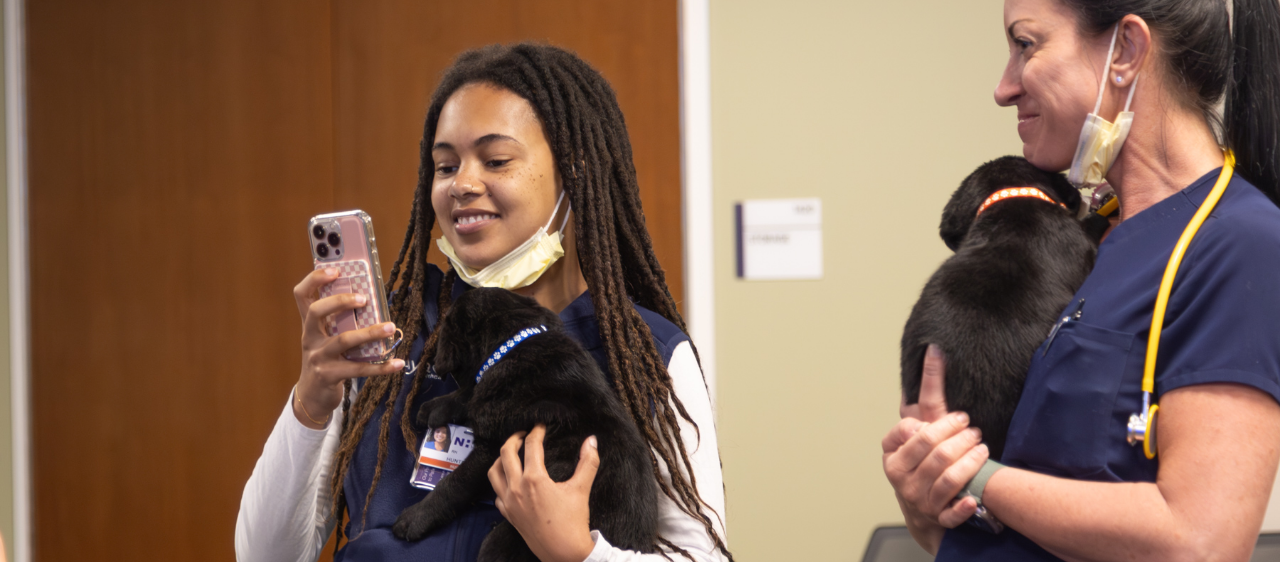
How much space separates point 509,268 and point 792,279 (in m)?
1.51

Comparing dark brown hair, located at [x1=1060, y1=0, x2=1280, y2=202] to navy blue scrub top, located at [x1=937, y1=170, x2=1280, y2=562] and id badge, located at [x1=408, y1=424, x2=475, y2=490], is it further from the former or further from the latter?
id badge, located at [x1=408, y1=424, x2=475, y2=490]

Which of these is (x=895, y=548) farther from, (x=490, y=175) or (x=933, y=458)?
(x=490, y=175)

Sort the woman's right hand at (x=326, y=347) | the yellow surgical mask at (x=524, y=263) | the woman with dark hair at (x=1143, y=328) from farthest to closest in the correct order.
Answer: the yellow surgical mask at (x=524, y=263) → the woman's right hand at (x=326, y=347) → the woman with dark hair at (x=1143, y=328)

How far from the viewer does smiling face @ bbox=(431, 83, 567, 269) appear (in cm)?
121

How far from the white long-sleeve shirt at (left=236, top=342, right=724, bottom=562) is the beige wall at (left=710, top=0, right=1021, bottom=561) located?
1.41 m

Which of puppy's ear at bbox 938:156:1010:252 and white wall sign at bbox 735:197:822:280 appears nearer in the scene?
puppy's ear at bbox 938:156:1010:252

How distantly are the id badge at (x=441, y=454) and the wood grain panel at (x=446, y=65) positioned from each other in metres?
1.51

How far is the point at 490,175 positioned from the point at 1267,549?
63.4 inches

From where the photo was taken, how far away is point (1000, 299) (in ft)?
3.25

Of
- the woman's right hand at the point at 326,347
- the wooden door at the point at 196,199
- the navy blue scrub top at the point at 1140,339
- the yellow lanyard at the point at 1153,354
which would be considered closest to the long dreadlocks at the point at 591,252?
the woman's right hand at the point at 326,347

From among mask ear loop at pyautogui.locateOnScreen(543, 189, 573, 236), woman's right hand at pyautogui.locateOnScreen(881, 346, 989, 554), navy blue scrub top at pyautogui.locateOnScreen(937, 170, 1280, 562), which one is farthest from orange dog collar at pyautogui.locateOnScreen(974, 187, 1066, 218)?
mask ear loop at pyautogui.locateOnScreen(543, 189, 573, 236)

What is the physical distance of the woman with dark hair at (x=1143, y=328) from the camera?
0.82 m

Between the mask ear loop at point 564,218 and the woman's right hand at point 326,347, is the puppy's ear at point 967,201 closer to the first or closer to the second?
the mask ear loop at point 564,218

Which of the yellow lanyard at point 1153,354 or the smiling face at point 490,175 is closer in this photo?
the yellow lanyard at point 1153,354
